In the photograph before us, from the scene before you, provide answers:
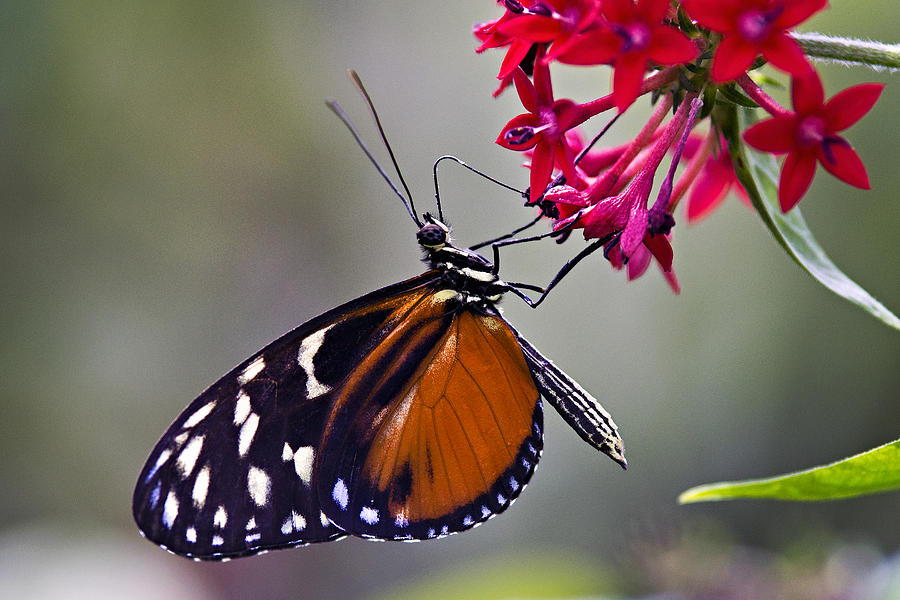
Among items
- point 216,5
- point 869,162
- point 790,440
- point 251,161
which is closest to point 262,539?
point 869,162

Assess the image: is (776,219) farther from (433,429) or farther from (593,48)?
(433,429)

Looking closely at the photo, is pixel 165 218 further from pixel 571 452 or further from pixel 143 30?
pixel 571 452

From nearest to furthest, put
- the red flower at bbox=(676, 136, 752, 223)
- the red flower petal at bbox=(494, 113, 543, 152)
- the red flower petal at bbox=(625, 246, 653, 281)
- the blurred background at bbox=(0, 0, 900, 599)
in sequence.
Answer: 1. the red flower petal at bbox=(494, 113, 543, 152)
2. the red flower petal at bbox=(625, 246, 653, 281)
3. the red flower at bbox=(676, 136, 752, 223)
4. the blurred background at bbox=(0, 0, 900, 599)

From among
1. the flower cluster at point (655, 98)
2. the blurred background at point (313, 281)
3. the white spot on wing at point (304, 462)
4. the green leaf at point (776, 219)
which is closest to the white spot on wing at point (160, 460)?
the white spot on wing at point (304, 462)

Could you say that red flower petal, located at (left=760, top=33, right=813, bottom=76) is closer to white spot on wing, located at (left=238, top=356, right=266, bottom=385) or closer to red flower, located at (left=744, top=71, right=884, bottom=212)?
red flower, located at (left=744, top=71, right=884, bottom=212)

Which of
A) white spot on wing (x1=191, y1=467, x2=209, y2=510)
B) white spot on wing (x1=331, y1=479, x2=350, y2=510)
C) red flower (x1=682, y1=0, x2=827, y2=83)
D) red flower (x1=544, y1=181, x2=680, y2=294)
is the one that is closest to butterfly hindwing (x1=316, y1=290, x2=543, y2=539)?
white spot on wing (x1=331, y1=479, x2=350, y2=510)

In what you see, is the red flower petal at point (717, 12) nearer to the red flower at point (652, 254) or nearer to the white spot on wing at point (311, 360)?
the red flower at point (652, 254)

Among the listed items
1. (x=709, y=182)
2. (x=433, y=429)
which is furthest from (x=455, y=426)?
(x=709, y=182)

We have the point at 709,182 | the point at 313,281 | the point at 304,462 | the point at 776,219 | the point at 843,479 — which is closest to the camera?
the point at 843,479
